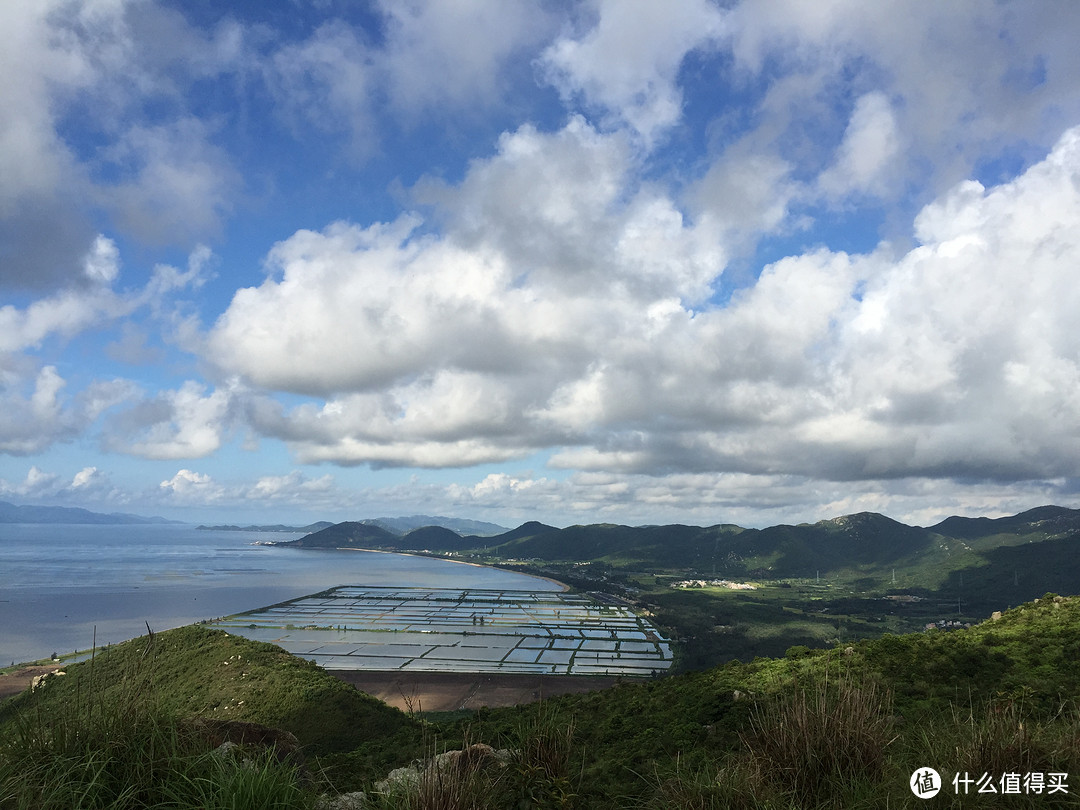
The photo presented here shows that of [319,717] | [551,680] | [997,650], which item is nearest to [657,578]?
[551,680]

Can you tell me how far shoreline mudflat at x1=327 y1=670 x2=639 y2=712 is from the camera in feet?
176

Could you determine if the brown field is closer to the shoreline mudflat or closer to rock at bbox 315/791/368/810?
the shoreline mudflat

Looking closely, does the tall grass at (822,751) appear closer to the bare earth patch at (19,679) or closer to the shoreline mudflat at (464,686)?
the shoreline mudflat at (464,686)

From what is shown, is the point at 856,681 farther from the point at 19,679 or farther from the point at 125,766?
the point at 19,679

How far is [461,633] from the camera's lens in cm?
9600

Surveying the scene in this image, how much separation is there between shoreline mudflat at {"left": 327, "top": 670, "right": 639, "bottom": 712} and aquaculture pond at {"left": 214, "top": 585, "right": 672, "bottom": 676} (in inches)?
129

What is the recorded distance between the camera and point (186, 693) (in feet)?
112

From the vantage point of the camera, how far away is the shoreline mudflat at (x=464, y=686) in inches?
2114

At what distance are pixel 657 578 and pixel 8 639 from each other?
158369mm

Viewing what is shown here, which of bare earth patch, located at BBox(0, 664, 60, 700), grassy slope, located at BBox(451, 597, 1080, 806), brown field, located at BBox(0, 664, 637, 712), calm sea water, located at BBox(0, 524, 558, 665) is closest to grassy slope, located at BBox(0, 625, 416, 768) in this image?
grassy slope, located at BBox(451, 597, 1080, 806)

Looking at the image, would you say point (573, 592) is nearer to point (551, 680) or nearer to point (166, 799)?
point (551, 680)

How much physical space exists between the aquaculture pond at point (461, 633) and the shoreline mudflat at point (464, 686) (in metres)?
3.28

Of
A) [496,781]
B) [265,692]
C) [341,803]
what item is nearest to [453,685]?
[265,692]

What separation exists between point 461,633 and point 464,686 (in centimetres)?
3643
